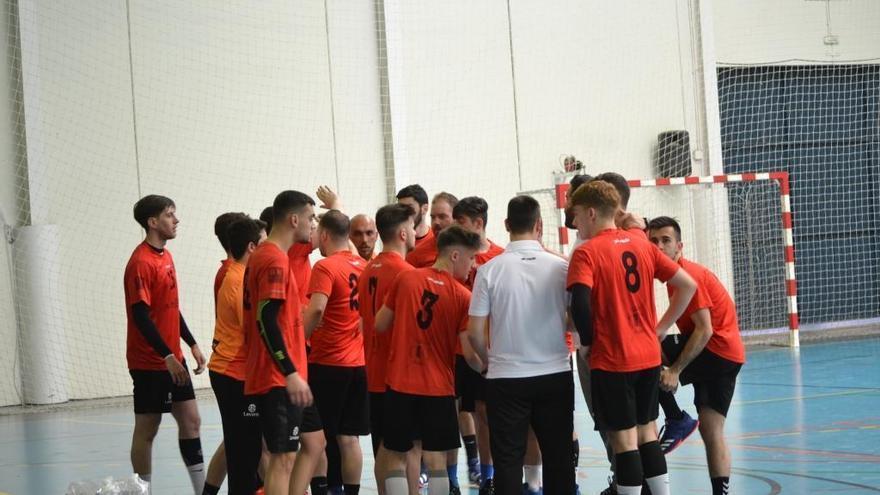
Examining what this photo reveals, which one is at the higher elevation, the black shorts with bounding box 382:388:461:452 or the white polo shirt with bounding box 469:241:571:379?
the white polo shirt with bounding box 469:241:571:379

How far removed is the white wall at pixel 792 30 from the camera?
19.3m

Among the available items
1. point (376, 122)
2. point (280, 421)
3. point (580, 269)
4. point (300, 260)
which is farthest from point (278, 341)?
point (376, 122)

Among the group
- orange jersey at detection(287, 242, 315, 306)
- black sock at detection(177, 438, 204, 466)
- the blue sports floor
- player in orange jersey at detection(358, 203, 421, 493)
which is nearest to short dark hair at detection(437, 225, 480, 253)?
player in orange jersey at detection(358, 203, 421, 493)

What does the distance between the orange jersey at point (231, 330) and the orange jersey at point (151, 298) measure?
2.55 feet

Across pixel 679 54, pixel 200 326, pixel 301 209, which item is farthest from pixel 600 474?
pixel 679 54

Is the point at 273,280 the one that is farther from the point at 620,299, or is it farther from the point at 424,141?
the point at 424,141

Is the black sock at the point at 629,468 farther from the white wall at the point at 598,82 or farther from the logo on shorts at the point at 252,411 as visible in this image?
the white wall at the point at 598,82

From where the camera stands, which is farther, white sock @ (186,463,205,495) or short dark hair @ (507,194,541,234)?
white sock @ (186,463,205,495)

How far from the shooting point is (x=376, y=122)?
1708 centimetres

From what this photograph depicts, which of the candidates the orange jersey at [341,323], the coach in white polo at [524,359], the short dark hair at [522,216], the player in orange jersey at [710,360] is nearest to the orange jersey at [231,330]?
the orange jersey at [341,323]

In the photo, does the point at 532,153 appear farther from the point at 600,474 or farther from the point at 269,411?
the point at 269,411

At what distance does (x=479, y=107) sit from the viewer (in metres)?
17.6

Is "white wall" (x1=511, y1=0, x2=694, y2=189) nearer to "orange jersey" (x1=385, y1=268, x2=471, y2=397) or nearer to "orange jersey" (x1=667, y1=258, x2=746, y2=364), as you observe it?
"orange jersey" (x1=667, y1=258, x2=746, y2=364)

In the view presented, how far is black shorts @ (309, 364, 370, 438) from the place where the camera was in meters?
7.33
